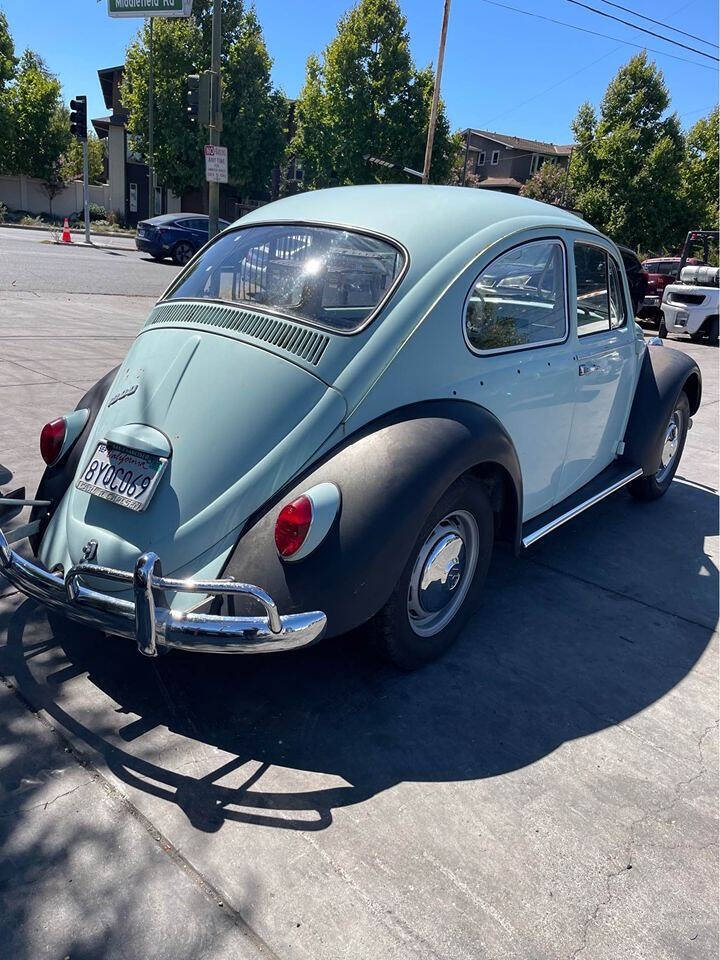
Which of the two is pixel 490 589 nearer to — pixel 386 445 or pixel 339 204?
pixel 386 445

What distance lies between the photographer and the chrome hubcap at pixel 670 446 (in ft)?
17.9

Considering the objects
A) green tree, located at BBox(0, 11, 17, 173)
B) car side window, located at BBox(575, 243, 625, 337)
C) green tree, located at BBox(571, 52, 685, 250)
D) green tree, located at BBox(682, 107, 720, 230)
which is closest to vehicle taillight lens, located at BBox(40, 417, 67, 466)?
car side window, located at BBox(575, 243, 625, 337)

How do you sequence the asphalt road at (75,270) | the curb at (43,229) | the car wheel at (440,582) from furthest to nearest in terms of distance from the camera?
1. the curb at (43,229)
2. the asphalt road at (75,270)
3. the car wheel at (440,582)

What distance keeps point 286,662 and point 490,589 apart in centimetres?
138

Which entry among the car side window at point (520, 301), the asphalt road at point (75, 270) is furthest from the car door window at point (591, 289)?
the asphalt road at point (75, 270)

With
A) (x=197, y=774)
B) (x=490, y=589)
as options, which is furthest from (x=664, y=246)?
(x=197, y=774)

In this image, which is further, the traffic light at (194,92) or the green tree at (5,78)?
the green tree at (5,78)

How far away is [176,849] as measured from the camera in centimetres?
216

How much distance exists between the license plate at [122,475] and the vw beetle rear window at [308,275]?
891mm

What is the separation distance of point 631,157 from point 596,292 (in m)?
27.9

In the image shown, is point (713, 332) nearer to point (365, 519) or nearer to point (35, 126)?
point (365, 519)

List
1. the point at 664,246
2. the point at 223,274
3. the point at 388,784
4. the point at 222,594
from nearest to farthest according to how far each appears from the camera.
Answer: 1. the point at 222,594
2. the point at 388,784
3. the point at 223,274
4. the point at 664,246

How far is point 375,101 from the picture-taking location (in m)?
36.5

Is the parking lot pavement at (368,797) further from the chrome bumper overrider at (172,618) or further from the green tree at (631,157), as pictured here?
the green tree at (631,157)
